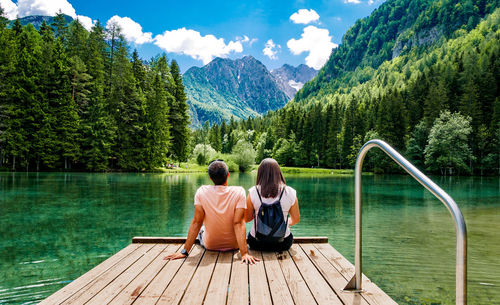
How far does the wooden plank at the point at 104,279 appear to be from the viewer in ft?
9.32

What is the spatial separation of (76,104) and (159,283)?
47.0 meters

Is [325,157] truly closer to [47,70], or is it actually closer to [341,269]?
[47,70]

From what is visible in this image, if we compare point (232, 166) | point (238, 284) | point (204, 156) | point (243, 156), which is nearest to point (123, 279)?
point (238, 284)

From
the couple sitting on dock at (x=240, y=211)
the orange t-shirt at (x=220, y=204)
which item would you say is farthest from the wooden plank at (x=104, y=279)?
the orange t-shirt at (x=220, y=204)

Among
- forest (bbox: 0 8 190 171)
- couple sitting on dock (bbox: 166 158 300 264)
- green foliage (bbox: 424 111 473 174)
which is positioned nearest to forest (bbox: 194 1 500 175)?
green foliage (bbox: 424 111 473 174)

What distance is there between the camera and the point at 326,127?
7662cm

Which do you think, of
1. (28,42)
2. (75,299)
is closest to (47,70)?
(28,42)

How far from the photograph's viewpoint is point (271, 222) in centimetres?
420

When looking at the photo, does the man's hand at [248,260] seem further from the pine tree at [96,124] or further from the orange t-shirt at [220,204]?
the pine tree at [96,124]

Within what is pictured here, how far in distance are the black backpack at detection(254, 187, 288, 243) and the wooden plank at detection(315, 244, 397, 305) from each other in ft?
2.31

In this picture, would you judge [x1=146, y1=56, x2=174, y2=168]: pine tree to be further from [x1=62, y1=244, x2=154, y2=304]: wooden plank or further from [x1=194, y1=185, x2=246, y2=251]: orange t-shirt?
[x1=194, y1=185, x2=246, y2=251]: orange t-shirt

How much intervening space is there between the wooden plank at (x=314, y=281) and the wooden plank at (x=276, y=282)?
0.80ft

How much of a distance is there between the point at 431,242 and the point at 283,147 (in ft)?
228

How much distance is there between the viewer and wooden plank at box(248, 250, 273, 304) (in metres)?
2.90
